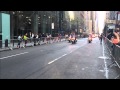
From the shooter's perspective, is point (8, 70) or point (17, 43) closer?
point (8, 70)

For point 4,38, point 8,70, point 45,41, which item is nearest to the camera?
point 8,70

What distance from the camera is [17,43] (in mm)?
38031

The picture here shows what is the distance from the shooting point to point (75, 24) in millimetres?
119688

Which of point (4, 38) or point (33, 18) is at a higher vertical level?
point (33, 18)

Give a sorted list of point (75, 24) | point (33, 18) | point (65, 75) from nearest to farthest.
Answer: point (65, 75), point (33, 18), point (75, 24)
